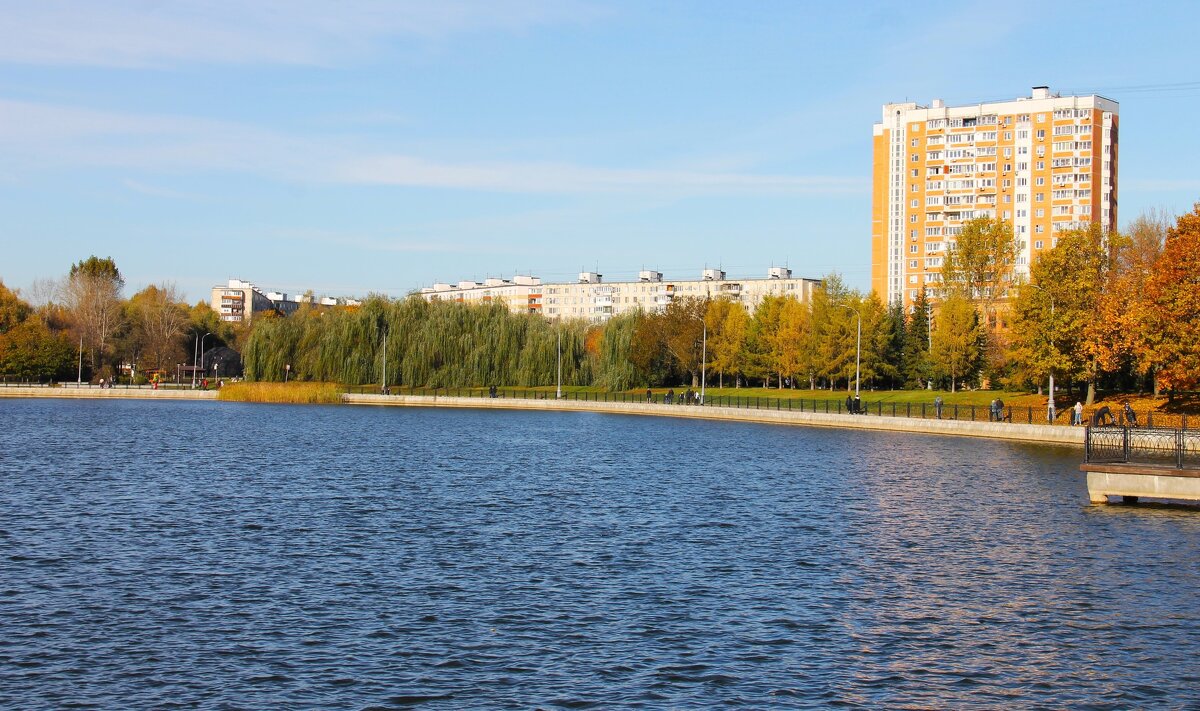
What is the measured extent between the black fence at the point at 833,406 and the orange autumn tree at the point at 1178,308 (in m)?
2.57

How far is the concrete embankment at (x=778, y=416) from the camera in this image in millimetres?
60188

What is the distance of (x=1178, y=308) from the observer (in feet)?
190

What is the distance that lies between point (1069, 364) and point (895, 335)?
1248 inches

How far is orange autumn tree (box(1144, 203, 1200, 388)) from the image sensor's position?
56781 mm

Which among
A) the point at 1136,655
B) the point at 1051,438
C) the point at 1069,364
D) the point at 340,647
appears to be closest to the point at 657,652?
the point at 340,647

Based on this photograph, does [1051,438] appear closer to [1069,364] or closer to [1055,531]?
[1069,364]

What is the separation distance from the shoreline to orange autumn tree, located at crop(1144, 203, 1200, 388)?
18.4ft

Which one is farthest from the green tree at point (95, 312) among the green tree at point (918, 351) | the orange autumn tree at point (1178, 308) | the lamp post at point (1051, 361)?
the orange autumn tree at point (1178, 308)

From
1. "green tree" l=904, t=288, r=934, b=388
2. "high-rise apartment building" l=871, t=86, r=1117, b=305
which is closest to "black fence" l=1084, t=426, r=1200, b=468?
"green tree" l=904, t=288, r=934, b=388

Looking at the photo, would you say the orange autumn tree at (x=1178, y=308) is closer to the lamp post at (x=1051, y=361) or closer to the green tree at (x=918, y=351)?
the lamp post at (x=1051, y=361)

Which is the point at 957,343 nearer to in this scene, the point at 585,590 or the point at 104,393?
the point at 585,590

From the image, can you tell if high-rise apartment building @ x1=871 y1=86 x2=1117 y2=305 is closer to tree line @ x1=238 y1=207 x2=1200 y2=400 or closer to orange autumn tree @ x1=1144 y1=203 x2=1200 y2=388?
tree line @ x1=238 y1=207 x2=1200 y2=400

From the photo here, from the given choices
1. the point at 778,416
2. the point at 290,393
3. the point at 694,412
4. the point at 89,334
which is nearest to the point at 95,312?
the point at 89,334

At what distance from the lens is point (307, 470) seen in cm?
4312
